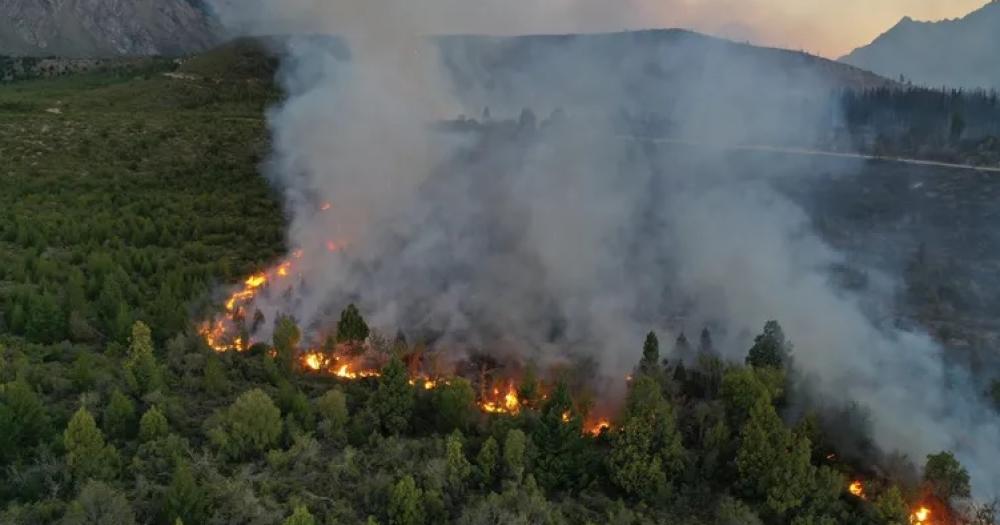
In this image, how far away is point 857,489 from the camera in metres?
28.3

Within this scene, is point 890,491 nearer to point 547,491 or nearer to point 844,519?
point 844,519

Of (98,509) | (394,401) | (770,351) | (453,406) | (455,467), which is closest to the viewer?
(98,509)

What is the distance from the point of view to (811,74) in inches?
7283

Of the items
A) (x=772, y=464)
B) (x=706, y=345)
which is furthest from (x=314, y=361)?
(x=706, y=345)

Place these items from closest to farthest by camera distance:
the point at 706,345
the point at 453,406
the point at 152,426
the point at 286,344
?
the point at 152,426 → the point at 453,406 → the point at 286,344 → the point at 706,345

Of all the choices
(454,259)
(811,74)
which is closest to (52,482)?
(454,259)

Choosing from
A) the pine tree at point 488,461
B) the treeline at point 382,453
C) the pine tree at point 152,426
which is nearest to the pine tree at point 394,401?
the treeline at point 382,453

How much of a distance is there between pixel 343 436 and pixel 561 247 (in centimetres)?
2814

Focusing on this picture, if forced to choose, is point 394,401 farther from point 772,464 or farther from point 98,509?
point 772,464

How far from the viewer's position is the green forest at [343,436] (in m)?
21.7

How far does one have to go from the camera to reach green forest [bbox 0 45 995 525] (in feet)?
71.3

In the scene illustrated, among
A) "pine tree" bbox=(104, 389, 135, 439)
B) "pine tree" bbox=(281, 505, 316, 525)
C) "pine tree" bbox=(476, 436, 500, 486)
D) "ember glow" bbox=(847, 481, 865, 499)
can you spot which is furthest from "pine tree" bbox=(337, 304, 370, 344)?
"ember glow" bbox=(847, 481, 865, 499)

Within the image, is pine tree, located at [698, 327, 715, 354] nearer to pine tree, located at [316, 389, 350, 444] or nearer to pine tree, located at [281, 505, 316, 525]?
pine tree, located at [316, 389, 350, 444]

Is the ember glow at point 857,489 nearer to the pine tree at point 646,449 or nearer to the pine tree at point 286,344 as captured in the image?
the pine tree at point 646,449
